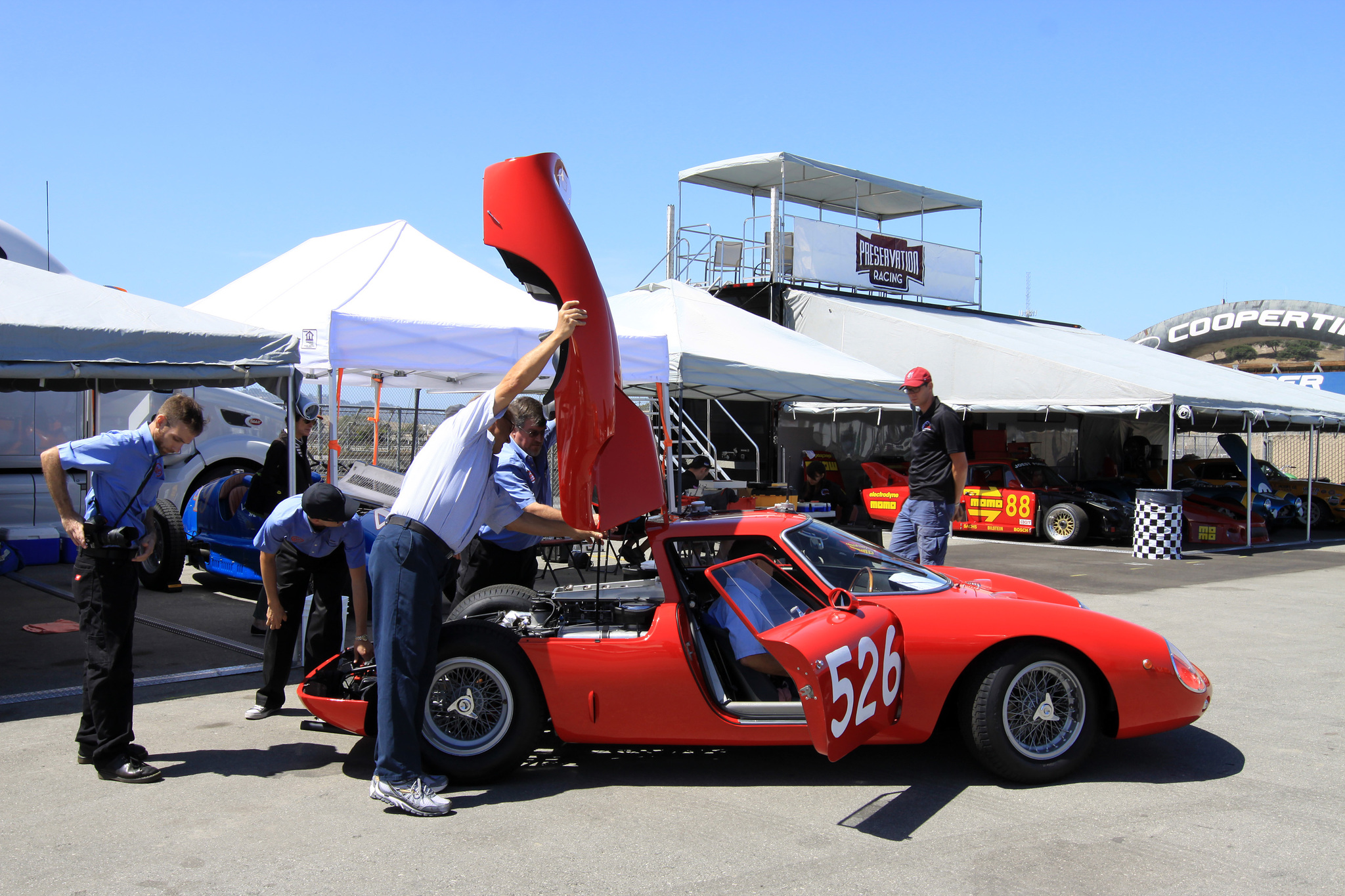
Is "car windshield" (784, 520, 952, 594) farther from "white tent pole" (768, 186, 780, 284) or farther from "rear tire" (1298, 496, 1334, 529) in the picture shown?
"white tent pole" (768, 186, 780, 284)

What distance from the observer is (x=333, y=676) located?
4.58 metres

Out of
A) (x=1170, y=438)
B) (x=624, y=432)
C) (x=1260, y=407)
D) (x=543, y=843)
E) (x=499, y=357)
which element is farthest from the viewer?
(x=1260, y=407)

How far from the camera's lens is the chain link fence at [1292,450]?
29641 mm

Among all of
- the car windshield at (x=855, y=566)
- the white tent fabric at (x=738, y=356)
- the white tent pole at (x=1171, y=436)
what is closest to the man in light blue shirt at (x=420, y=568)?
the car windshield at (x=855, y=566)

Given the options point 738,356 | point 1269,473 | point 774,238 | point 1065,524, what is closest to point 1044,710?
point 738,356

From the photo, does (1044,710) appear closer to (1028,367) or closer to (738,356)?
(738,356)

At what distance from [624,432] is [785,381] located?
782cm

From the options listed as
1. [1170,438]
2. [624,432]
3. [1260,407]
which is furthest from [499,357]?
[1260,407]

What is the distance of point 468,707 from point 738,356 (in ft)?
26.3

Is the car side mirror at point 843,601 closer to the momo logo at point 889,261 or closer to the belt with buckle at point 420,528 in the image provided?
the belt with buckle at point 420,528

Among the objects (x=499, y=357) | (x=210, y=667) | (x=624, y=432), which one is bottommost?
(x=210, y=667)

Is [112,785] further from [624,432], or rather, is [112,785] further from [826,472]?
[826,472]

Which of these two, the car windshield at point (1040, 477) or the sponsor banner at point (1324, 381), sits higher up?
the sponsor banner at point (1324, 381)

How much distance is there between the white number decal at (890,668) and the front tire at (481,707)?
1.44 metres
